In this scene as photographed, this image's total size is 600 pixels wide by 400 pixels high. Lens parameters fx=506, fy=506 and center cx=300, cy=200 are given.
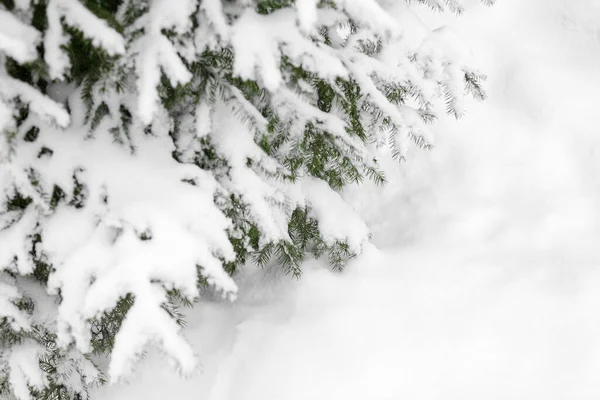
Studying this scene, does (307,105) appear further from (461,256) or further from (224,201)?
(461,256)

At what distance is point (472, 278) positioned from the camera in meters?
2.97

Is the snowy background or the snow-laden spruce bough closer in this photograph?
the snow-laden spruce bough

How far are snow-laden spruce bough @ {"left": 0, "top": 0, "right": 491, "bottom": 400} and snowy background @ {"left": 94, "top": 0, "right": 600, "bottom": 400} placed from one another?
0.60m

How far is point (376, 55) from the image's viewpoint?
8.10ft

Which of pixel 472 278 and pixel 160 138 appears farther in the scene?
A: pixel 472 278

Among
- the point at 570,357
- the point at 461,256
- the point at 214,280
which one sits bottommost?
the point at 214,280

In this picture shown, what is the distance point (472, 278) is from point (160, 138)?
193 cm

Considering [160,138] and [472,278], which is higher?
Answer: [472,278]

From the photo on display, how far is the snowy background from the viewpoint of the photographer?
2.59 m

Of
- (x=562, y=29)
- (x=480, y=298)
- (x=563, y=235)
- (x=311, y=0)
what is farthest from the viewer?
(x=562, y=29)

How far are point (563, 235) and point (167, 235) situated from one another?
2.40m

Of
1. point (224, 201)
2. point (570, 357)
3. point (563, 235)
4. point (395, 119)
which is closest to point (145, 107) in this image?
point (224, 201)

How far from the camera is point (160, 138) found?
2.26 meters

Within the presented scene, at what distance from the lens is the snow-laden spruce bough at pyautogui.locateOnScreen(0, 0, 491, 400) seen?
1.84 meters
